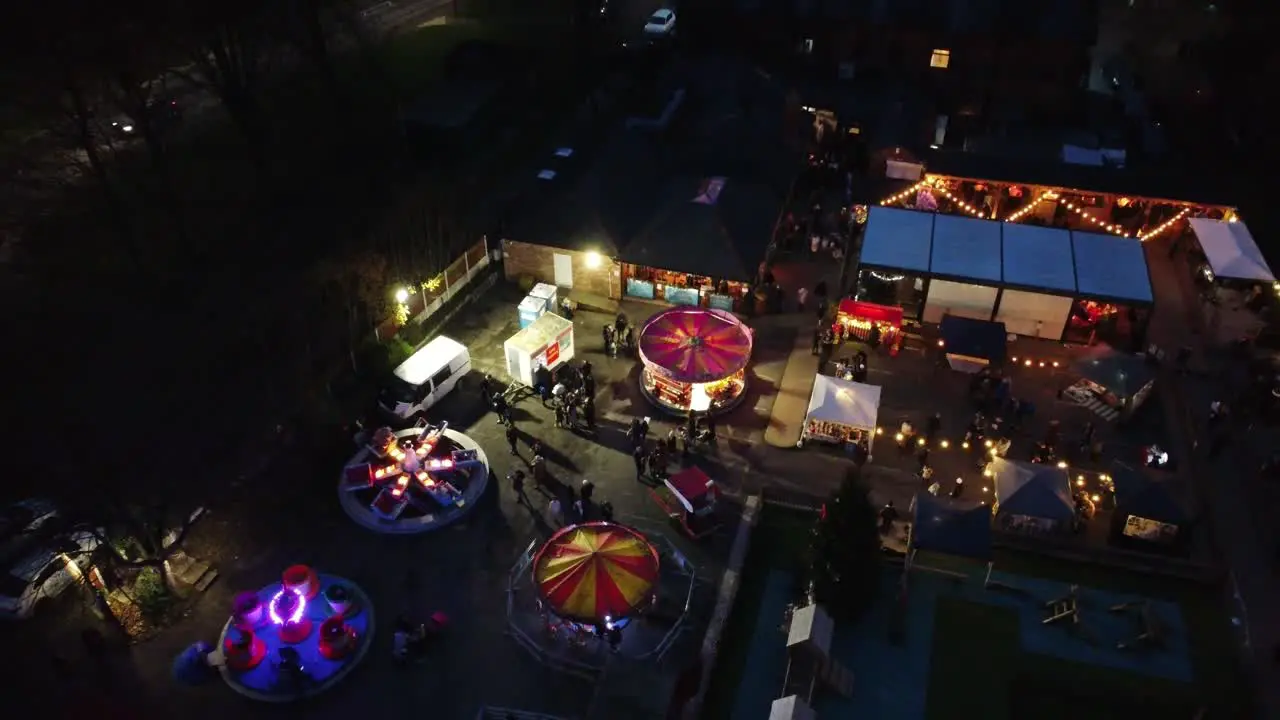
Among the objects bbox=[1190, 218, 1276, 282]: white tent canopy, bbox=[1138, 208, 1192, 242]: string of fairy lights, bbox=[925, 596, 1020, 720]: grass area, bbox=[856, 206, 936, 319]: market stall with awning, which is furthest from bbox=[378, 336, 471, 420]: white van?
bbox=[1138, 208, 1192, 242]: string of fairy lights

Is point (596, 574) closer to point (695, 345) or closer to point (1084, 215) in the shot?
point (695, 345)

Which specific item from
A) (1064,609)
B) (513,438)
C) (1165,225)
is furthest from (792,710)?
(1165,225)

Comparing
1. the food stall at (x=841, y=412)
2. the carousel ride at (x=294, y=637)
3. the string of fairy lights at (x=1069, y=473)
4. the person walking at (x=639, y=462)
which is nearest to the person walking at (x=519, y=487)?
the person walking at (x=639, y=462)

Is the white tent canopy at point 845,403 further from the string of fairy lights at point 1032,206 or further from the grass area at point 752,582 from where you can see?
the string of fairy lights at point 1032,206

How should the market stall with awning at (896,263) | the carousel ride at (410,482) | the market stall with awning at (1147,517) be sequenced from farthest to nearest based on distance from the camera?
the market stall with awning at (896,263) → the carousel ride at (410,482) → the market stall with awning at (1147,517)

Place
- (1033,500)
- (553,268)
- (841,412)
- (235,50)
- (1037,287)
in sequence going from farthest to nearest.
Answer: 1. (553,268)
2. (235,50)
3. (1037,287)
4. (841,412)
5. (1033,500)

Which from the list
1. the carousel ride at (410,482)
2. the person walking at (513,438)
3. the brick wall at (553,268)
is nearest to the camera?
the carousel ride at (410,482)
